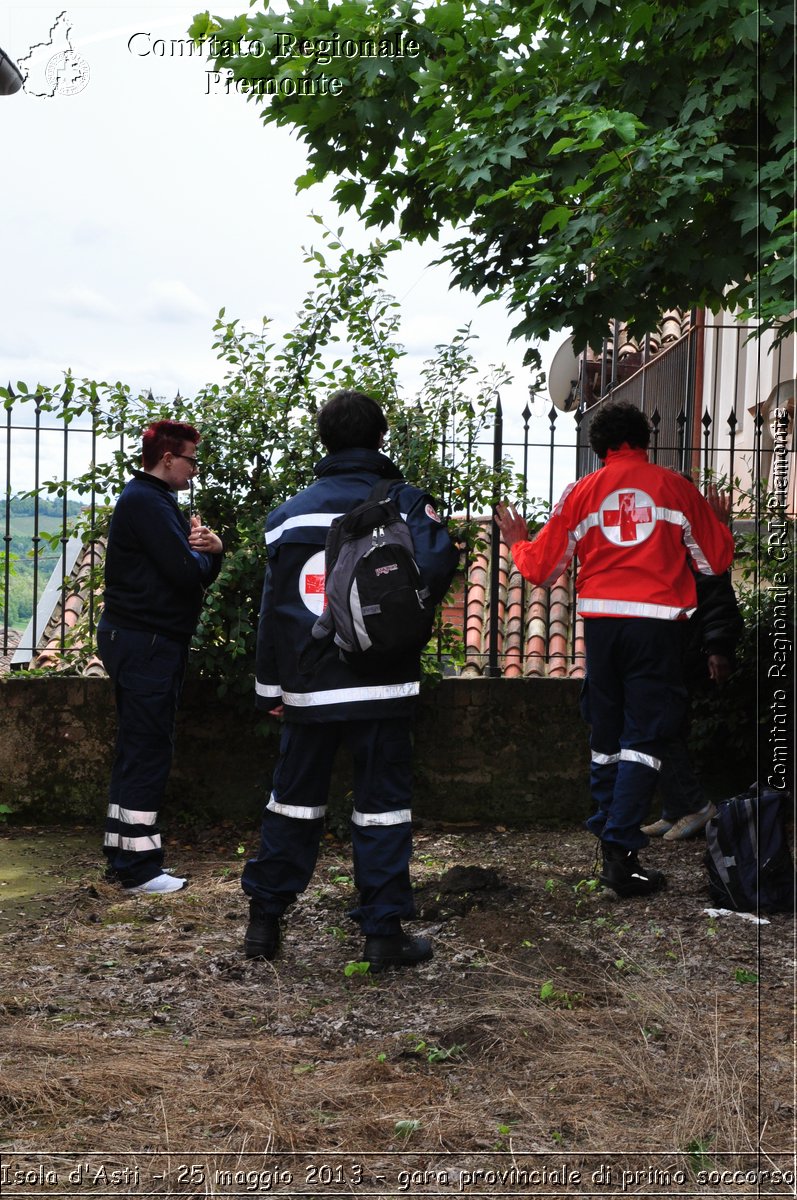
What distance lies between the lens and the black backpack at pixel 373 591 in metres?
4.12

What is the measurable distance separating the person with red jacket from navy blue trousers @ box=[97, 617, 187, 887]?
170 centimetres

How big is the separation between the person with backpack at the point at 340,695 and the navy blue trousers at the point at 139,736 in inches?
44.1

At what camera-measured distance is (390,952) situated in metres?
4.36

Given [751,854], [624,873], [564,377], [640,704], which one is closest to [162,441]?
[640,704]

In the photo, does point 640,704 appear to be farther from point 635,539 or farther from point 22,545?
point 22,545

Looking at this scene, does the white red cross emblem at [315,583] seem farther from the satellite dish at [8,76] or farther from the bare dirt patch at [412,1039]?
the satellite dish at [8,76]

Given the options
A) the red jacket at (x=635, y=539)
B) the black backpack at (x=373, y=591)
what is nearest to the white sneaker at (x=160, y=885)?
the black backpack at (x=373, y=591)

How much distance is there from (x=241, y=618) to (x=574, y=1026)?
323 cm

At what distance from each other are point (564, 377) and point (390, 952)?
12126 mm

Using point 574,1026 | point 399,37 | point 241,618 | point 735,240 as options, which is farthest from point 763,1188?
point 399,37

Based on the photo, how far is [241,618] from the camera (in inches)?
251

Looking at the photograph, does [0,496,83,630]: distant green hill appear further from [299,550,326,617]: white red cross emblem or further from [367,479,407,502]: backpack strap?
[367,479,407,502]: backpack strap

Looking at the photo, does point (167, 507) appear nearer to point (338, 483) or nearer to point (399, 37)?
point (338, 483)

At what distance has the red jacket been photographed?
5.14 metres
